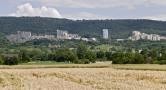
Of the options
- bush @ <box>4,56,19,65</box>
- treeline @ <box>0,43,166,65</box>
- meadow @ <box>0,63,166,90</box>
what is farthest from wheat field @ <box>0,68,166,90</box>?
bush @ <box>4,56,19,65</box>

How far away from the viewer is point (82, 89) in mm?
24938

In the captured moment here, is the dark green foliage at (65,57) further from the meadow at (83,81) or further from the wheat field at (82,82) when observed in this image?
the wheat field at (82,82)

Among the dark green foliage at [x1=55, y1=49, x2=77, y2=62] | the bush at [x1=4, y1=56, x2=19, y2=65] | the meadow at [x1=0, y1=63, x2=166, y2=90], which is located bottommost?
the dark green foliage at [x1=55, y1=49, x2=77, y2=62]

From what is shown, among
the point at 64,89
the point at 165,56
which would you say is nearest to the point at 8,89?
the point at 64,89

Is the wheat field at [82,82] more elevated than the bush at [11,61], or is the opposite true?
the wheat field at [82,82]

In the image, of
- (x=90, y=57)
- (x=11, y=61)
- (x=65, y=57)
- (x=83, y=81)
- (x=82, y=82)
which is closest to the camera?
(x=82, y=82)

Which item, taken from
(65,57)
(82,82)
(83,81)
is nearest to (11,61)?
(65,57)

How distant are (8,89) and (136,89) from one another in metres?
6.89

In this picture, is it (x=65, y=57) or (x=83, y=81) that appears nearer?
(x=83, y=81)

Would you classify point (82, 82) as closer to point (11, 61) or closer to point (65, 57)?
point (11, 61)

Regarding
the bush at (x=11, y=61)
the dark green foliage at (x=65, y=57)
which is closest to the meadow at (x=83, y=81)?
the bush at (x=11, y=61)

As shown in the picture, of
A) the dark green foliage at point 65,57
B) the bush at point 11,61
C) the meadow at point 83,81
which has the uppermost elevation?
the meadow at point 83,81

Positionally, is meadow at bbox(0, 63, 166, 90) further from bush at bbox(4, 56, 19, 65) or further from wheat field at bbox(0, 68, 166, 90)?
bush at bbox(4, 56, 19, 65)

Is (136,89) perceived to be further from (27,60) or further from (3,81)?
(27,60)
